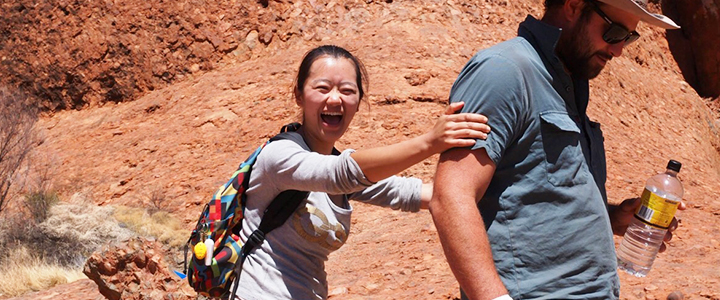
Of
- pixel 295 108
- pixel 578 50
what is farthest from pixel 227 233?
pixel 295 108

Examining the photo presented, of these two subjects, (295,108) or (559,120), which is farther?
(295,108)

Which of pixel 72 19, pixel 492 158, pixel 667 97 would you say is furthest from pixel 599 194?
pixel 72 19

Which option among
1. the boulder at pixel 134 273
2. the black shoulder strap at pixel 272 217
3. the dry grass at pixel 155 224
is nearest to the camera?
the black shoulder strap at pixel 272 217

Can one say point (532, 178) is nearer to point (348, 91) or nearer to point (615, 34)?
point (615, 34)

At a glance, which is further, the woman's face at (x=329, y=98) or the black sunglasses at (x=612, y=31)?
the woman's face at (x=329, y=98)

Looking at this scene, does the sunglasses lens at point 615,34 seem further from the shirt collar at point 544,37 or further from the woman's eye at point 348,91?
the woman's eye at point 348,91

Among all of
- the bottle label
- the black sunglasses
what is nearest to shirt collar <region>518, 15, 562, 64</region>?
the black sunglasses

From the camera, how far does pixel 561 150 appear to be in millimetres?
2402

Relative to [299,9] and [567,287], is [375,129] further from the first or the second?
[567,287]

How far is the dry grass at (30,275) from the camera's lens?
7.43 metres

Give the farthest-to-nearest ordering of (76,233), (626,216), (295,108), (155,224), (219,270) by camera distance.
→ (295,108) < (76,233) < (155,224) < (626,216) < (219,270)

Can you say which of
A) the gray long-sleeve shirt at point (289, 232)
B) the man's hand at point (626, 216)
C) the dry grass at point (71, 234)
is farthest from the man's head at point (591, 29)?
the dry grass at point (71, 234)

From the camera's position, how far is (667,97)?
14.6 meters

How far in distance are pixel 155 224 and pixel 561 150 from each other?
744 cm
